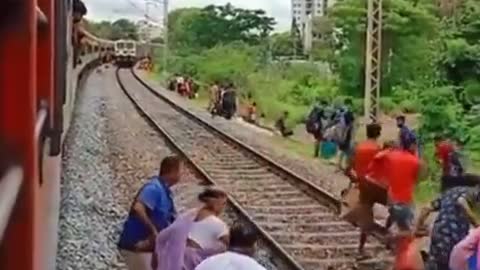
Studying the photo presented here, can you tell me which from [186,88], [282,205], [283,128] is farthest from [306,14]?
[282,205]

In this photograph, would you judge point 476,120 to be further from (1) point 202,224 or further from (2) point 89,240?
(1) point 202,224

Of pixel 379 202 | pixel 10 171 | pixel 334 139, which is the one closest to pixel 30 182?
pixel 10 171

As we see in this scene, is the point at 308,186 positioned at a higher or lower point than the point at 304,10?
lower

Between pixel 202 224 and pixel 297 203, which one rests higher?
pixel 202 224

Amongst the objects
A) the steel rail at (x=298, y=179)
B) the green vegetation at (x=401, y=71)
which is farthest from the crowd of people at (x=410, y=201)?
the green vegetation at (x=401, y=71)

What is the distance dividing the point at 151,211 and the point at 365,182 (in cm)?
369

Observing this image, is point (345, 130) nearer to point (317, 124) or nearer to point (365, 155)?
point (317, 124)

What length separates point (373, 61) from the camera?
2125 cm

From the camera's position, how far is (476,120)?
22.3 meters

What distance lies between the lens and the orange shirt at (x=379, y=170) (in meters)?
9.48

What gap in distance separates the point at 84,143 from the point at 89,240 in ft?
33.4

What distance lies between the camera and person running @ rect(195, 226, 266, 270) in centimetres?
437

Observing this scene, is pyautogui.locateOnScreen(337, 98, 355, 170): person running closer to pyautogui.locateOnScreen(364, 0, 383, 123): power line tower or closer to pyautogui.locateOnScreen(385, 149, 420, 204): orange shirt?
pyautogui.locateOnScreen(364, 0, 383, 123): power line tower

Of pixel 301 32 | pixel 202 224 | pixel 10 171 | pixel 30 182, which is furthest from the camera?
pixel 301 32
